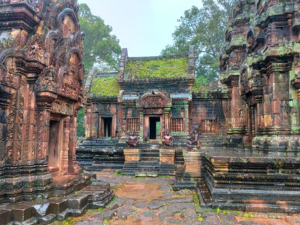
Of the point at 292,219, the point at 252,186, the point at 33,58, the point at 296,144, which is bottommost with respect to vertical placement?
the point at 292,219

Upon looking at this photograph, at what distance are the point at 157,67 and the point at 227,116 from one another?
6.89m

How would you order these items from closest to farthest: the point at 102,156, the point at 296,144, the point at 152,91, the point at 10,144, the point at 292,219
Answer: the point at 292,219 → the point at 10,144 → the point at 296,144 → the point at 102,156 → the point at 152,91

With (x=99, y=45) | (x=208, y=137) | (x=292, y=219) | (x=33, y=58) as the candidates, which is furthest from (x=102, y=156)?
(x=99, y=45)

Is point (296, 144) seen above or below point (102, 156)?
above

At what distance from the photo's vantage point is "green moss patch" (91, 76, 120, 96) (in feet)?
59.1

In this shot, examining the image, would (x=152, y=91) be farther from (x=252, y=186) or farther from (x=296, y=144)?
(x=252, y=186)

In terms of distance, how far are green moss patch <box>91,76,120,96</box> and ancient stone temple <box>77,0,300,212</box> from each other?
89 mm

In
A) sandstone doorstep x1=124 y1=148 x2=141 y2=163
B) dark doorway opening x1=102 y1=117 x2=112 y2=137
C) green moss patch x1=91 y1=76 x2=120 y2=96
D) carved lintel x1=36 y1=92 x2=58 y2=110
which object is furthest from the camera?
dark doorway opening x1=102 y1=117 x2=112 y2=137

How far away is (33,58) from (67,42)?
4.61 feet

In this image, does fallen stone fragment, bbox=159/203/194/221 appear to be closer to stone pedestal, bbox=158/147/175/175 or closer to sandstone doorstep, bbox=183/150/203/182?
sandstone doorstep, bbox=183/150/203/182

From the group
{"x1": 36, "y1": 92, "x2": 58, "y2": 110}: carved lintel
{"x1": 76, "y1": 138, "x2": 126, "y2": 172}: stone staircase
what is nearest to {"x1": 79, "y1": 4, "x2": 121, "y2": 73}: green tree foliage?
{"x1": 76, "y1": 138, "x2": 126, "y2": 172}: stone staircase

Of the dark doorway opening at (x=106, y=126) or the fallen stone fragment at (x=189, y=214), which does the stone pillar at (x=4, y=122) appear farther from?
the dark doorway opening at (x=106, y=126)

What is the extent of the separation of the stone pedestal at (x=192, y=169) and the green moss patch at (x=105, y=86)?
11114 millimetres

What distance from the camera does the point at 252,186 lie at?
5.13 m
